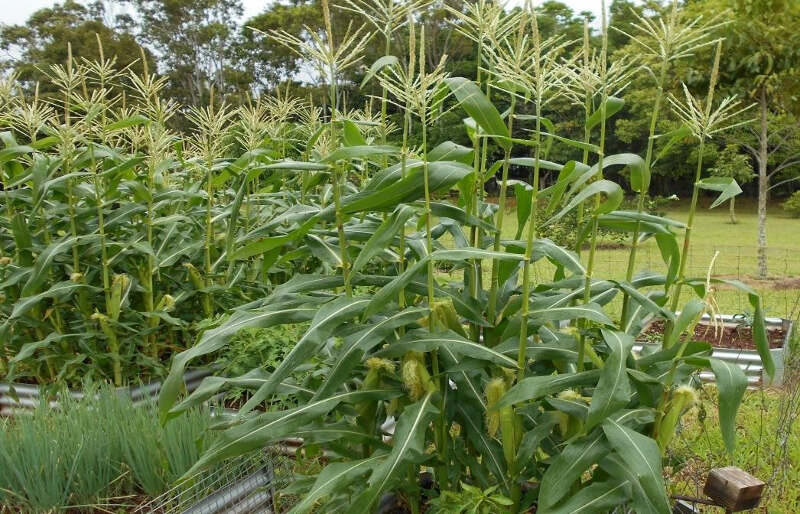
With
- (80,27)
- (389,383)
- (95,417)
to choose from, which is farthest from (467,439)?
(80,27)

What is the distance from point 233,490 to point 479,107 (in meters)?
1.37

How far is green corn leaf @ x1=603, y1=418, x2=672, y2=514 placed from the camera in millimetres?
1302

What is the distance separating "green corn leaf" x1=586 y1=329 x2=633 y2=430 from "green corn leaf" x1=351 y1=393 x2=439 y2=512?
0.39 m

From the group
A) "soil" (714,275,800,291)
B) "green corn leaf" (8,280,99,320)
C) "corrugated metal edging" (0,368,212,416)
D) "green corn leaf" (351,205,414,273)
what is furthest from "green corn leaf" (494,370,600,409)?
"soil" (714,275,800,291)

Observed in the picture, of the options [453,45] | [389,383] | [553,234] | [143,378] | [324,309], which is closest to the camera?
[324,309]

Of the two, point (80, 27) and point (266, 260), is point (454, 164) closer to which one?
point (266, 260)

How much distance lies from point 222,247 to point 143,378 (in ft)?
2.91

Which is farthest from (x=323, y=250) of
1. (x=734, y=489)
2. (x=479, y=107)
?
(x=734, y=489)

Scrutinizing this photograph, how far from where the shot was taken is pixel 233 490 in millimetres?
1924

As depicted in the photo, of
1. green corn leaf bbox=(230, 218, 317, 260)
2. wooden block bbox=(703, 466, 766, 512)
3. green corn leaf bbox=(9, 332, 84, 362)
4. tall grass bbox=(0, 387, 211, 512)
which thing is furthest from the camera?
green corn leaf bbox=(9, 332, 84, 362)

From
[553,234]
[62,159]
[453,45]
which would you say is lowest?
[553,234]

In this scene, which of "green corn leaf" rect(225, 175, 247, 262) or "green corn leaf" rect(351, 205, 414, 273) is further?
"green corn leaf" rect(225, 175, 247, 262)

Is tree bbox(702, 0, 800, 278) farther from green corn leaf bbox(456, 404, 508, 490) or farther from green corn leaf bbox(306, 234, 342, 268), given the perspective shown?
green corn leaf bbox(456, 404, 508, 490)

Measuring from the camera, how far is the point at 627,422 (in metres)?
1.60
